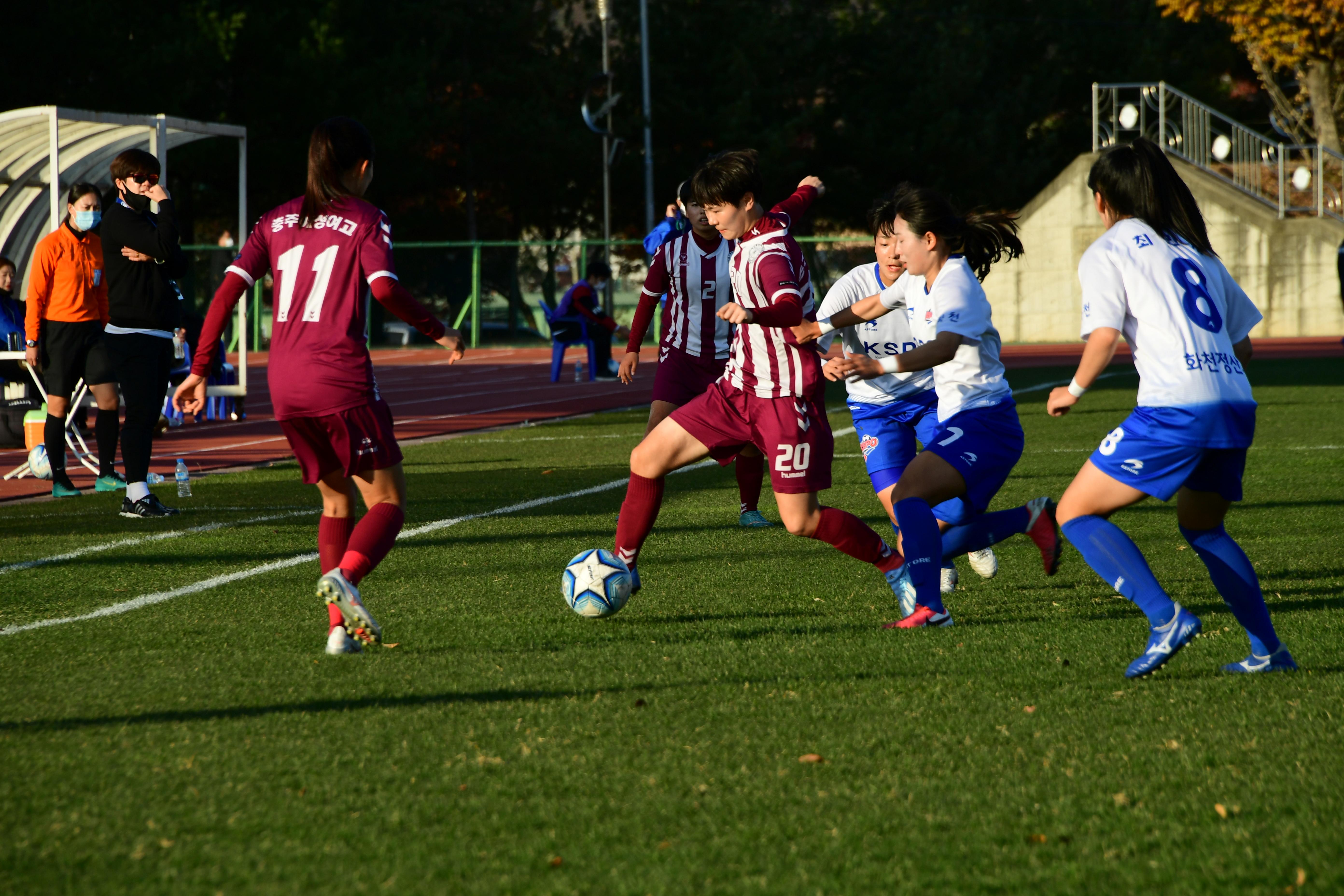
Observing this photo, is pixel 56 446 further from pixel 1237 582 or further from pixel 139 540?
pixel 1237 582

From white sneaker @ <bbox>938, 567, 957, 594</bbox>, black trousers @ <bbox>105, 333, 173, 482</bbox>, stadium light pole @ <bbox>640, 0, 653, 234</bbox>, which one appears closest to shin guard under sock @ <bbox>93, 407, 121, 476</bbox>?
black trousers @ <bbox>105, 333, 173, 482</bbox>

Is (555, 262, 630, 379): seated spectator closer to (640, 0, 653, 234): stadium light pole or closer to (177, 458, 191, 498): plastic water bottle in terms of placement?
(177, 458, 191, 498): plastic water bottle

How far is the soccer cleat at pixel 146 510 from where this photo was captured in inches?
344

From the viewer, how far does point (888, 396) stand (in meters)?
6.32

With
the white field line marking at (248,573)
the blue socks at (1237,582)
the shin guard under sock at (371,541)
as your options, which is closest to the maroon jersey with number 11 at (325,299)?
the shin guard under sock at (371,541)

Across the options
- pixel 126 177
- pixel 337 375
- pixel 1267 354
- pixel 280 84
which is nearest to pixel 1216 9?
pixel 1267 354

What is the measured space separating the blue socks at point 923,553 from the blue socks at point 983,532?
1.21ft

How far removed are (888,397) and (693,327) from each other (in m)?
2.03

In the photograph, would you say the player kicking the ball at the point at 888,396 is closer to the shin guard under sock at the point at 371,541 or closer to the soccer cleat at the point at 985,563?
the soccer cleat at the point at 985,563

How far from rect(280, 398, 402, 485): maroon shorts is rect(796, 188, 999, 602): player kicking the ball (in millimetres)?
1950

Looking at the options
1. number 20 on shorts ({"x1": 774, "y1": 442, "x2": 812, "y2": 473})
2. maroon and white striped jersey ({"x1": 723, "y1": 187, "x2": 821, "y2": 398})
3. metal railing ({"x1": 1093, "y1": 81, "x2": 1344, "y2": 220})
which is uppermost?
metal railing ({"x1": 1093, "y1": 81, "x2": 1344, "y2": 220})

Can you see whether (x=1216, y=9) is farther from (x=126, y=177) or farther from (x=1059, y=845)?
(x=1059, y=845)

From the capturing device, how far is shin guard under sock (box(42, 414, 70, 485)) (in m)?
9.65

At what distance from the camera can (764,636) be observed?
17.5ft
